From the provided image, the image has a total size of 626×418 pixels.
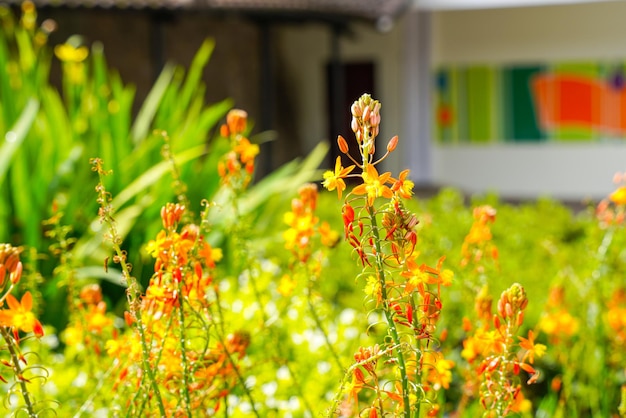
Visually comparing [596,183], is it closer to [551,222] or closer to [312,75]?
[312,75]

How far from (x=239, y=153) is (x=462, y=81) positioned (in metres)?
12.6

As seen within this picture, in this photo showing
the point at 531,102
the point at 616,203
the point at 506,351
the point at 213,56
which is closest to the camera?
the point at 506,351

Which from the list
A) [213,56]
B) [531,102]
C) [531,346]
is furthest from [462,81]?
[531,346]

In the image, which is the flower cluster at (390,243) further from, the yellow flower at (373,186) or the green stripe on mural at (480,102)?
the green stripe on mural at (480,102)

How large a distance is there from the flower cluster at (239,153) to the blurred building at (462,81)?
11078 millimetres

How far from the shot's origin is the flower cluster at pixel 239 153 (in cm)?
196

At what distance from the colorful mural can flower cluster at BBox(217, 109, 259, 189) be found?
40.0ft

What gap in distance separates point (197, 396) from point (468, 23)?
1320cm

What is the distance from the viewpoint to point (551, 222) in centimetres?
523

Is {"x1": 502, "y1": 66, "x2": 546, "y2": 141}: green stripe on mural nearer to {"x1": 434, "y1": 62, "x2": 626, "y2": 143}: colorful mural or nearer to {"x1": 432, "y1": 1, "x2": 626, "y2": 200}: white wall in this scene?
{"x1": 434, "y1": 62, "x2": 626, "y2": 143}: colorful mural

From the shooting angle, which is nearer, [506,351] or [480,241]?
[506,351]

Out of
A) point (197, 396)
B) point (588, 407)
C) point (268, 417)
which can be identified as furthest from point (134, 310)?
point (588, 407)

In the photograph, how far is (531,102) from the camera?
14.1 meters

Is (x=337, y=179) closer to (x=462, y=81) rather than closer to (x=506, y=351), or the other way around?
(x=506, y=351)
